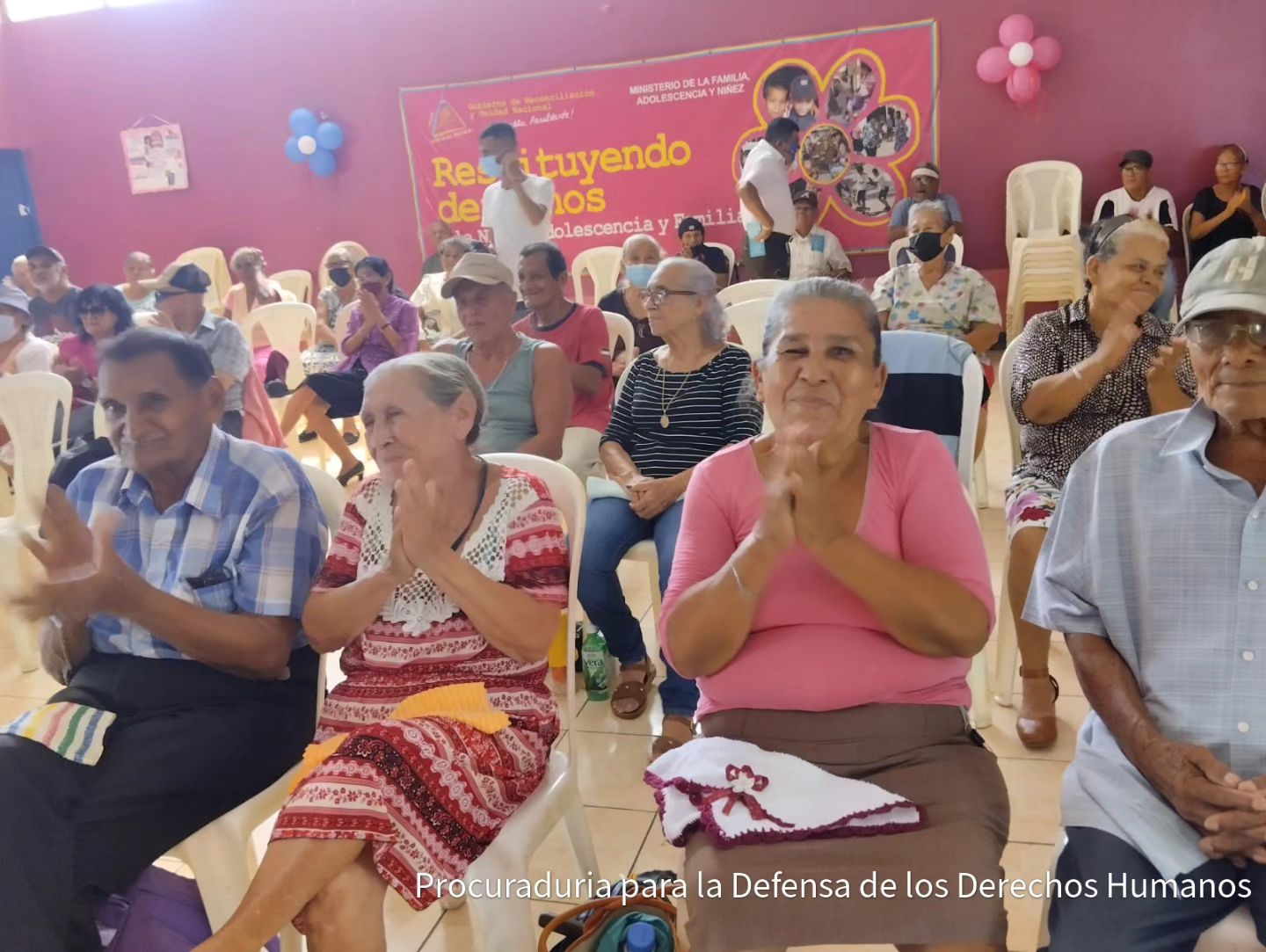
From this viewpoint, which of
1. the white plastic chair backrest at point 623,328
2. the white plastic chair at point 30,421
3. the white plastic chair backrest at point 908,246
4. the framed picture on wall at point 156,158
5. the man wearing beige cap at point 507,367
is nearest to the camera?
the man wearing beige cap at point 507,367

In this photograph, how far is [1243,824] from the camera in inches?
44.3

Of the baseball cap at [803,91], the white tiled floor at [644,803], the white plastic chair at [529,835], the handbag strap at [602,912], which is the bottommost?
the white tiled floor at [644,803]

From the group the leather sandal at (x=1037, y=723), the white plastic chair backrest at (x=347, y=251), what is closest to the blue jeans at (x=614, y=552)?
the leather sandal at (x=1037, y=723)

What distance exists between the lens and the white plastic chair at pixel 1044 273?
19.7 ft

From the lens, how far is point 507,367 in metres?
2.94

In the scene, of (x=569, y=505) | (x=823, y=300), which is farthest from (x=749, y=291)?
(x=823, y=300)

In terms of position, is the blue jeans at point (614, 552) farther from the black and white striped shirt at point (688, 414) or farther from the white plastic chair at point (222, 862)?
the white plastic chair at point (222, 862)

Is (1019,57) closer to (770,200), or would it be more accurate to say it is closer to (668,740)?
(770,200)

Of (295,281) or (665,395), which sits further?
(295,281)

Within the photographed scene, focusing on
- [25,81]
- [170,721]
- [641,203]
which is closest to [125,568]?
[170,721]

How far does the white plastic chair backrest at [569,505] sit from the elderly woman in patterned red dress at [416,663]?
0.13 meters

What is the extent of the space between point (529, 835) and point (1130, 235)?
1790 mm

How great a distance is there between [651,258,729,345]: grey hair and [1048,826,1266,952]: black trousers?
1746mm

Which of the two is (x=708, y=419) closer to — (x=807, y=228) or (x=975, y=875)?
(x=975, y=875)
